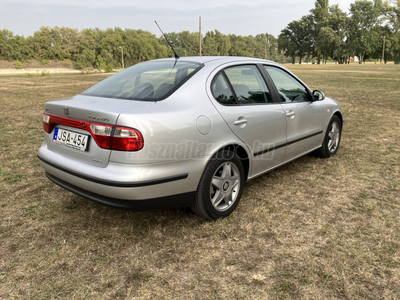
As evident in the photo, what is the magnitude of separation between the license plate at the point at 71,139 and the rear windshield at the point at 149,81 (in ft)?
1.59

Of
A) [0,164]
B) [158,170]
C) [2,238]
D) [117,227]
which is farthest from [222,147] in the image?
[0,164]

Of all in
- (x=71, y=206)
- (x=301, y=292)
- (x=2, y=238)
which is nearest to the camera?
(x=301, y=292)

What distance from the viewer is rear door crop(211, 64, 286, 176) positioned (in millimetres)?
2844

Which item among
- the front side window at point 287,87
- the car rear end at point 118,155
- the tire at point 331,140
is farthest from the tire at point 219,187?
the tire at point 331,140

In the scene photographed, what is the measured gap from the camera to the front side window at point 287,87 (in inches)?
141

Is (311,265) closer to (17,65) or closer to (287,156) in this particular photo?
(287,156)

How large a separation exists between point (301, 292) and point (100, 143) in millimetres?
1754

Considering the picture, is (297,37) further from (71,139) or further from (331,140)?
(71,139)

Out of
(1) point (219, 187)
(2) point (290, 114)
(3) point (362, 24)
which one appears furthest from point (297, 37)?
(1) point (219, 187)

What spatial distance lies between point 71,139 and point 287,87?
258cm

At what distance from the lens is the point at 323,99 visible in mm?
4215

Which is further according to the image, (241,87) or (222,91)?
(241,87)

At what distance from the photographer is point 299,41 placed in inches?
3467

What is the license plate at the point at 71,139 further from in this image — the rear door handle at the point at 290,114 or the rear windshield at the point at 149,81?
the rear door handle at the point at 290,114
